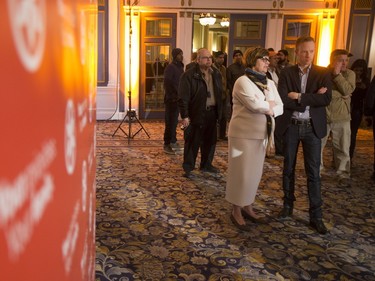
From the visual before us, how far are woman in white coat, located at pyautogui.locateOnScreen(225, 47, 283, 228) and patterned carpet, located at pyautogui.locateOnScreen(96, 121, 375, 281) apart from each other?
1.26 feet

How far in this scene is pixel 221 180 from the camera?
161 inches

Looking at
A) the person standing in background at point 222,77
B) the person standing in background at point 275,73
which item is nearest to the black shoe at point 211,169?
the person standing in background at point 275,73

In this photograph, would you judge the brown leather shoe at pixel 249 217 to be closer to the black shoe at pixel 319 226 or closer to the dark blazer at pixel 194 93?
the black shoe at pixel 319 226

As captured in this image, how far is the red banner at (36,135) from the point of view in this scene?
23 cm

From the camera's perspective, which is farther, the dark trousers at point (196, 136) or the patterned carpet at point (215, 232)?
the dark trousers at point (196, 136)

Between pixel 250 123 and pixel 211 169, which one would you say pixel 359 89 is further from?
pixel 250 123

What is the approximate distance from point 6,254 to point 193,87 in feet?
12.2

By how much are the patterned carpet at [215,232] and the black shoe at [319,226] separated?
2.5 inches

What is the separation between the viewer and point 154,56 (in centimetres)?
793

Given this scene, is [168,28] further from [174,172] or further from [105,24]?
[174,172]

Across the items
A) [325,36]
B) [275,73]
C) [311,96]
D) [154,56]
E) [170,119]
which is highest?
[325,36]

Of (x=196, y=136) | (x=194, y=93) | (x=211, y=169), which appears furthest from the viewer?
(x=211, y=169)

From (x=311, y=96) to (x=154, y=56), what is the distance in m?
5.70

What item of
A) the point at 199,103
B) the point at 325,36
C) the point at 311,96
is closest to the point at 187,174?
the point at 199,103
